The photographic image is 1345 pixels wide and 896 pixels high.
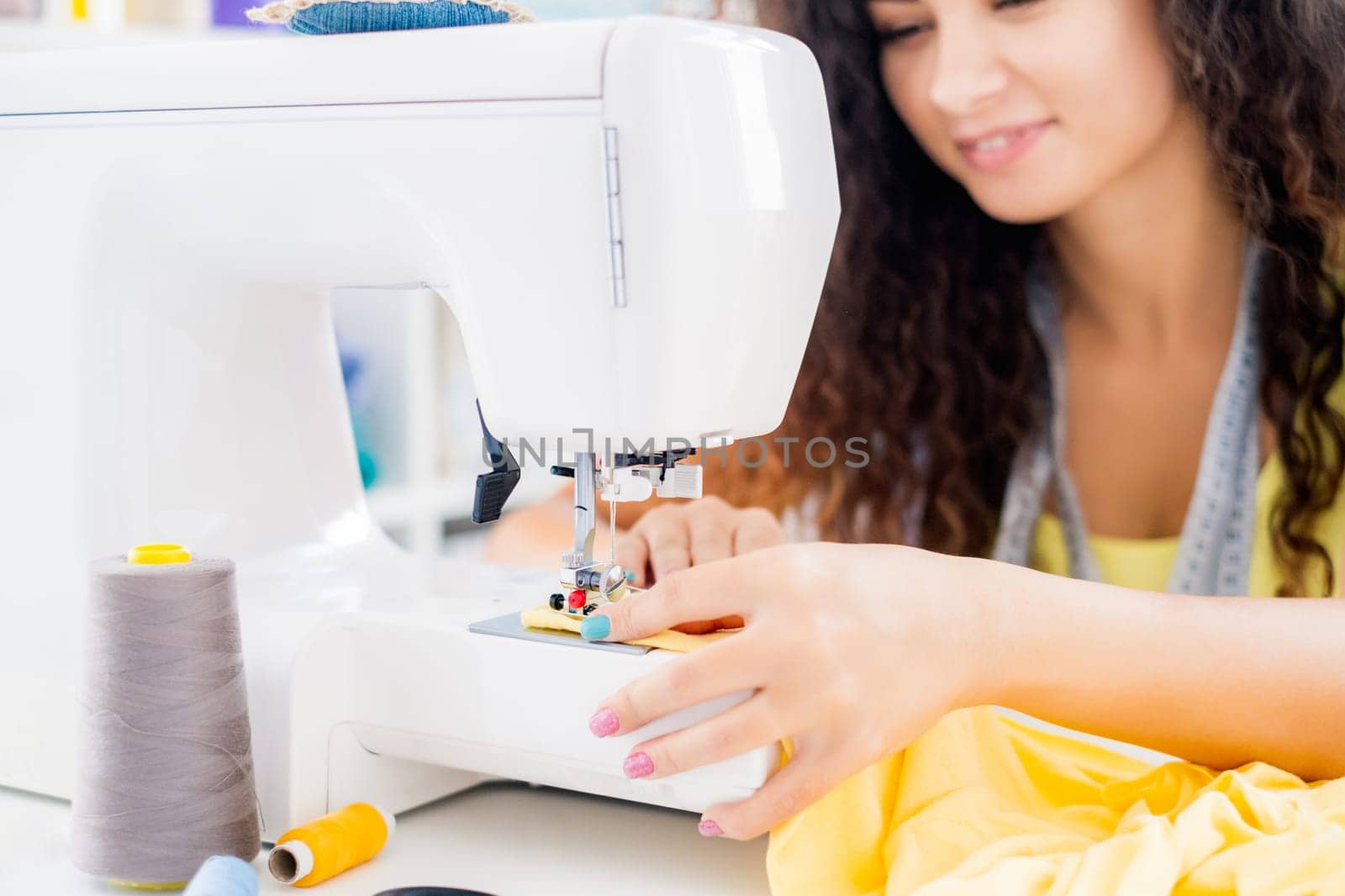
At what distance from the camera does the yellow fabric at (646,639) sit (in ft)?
2.54

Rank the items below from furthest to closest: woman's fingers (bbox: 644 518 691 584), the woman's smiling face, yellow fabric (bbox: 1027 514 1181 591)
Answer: yellow fabric (bbox: 1027 514 1181 591), the woman's smiling face, woman's fingers (bbox: 644 518 691 584)

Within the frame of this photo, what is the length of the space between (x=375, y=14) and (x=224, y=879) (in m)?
0.53

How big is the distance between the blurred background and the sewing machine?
1.42m

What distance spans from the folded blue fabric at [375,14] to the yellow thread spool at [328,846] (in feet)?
1.64

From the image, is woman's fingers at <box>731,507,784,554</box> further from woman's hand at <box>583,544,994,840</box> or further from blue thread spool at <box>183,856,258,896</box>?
blue thread spool at <box>183,856,258,896</box>

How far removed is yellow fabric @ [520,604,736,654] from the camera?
774 mm

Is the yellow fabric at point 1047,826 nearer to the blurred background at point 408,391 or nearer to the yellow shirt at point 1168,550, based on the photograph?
the yellow shirt at point 1168,550


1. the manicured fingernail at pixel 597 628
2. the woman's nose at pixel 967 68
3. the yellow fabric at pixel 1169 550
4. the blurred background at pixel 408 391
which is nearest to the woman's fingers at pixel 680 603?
the manicured fingernail at pixel 597 628

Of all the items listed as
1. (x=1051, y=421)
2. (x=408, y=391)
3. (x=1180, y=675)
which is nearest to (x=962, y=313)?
(x=1051, y=421)

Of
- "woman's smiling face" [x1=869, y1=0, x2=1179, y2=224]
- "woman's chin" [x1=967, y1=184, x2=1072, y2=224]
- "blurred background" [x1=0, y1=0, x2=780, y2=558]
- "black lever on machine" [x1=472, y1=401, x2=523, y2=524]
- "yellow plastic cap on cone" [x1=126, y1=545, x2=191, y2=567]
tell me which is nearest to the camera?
"yellow plastic cap on cone" [x1=126, y1=545, x2=191, y2=567]

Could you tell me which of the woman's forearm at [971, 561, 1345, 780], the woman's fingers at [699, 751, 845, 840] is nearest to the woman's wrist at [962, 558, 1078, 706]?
the woman's forearm at [971, 561, 1345, 780]

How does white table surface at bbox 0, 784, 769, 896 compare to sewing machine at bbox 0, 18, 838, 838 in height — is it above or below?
below

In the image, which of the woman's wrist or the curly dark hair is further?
the curly dark hair

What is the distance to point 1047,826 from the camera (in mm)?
764
